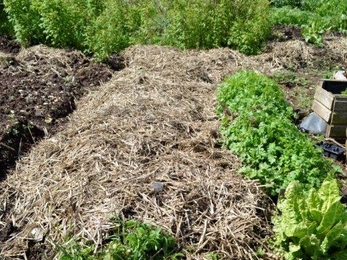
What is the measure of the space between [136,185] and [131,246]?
0.72m

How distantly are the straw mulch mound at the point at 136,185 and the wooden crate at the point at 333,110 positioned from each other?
4.23ft

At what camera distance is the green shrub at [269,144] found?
4273 millimetres

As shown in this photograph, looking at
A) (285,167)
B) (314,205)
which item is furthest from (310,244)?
(285,167)

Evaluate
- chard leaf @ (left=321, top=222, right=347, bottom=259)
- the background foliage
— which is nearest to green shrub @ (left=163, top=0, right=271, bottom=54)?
the background foliage

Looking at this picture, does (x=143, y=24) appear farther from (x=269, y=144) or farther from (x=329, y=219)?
(x=329, y=219)

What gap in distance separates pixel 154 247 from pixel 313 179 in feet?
5.18

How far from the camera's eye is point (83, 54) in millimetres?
7562

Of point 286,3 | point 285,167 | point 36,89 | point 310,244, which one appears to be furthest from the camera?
point 286,3

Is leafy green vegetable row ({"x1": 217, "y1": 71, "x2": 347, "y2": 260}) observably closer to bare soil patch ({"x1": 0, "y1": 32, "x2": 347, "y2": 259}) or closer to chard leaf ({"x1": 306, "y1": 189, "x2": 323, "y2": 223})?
chard leaf ({"x1": 306, "y1": 189, "x2": 323, "y2": 223})

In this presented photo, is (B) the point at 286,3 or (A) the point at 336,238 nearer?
(A) the point at 336,238

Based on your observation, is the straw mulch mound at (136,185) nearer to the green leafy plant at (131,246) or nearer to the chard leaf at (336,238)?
the green leafy plant at (131,246)

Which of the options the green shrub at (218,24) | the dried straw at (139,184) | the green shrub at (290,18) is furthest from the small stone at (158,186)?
the green shrub at (290,18)

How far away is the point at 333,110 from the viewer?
5.53 m

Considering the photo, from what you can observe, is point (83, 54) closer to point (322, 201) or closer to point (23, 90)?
point (23, 90)
